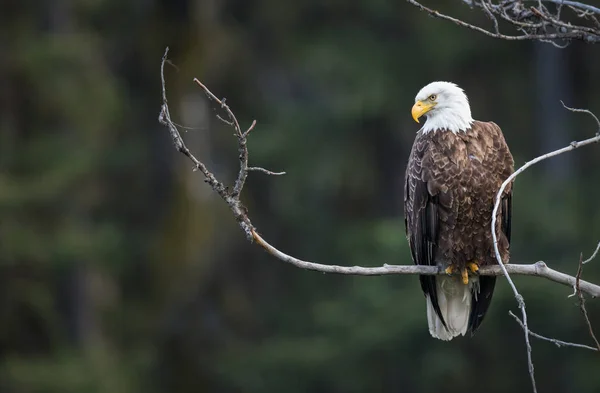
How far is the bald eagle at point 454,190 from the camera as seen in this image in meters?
6.68

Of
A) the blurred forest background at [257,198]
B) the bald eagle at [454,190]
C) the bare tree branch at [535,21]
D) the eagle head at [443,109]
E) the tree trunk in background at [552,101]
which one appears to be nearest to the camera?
the bare tree branch at [535,21]

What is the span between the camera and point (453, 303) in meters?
7.25

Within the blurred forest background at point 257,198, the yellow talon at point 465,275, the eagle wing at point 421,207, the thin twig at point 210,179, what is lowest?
the thin twig at point 210,179

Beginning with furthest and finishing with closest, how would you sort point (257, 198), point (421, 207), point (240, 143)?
point (257, 198), point (421, 207), point (240, 143)

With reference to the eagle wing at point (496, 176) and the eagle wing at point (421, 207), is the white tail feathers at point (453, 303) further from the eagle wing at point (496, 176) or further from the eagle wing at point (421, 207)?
the eagle wing at point (421, 207)

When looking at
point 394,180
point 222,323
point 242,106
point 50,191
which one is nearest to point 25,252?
point 50,191

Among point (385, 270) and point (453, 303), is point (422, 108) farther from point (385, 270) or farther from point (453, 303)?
point (385, 270)

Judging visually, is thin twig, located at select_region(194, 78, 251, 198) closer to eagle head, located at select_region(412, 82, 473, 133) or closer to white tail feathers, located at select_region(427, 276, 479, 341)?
eagle head, located at select_region(412, 82, 473, 133)

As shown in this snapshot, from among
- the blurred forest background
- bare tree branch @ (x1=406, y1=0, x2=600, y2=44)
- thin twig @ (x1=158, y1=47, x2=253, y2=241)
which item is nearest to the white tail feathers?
bare tree branch @ (x1=406, y1=0, x2=600, y2=44)

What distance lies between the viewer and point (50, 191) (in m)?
15.4

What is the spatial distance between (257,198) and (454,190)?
13.3 metres

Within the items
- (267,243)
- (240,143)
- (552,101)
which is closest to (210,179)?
(240,143)

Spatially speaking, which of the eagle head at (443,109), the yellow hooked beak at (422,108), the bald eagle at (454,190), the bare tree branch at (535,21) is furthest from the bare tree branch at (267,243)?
the yellow hooked beak at (422,108)

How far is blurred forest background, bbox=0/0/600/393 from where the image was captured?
52.4ft
